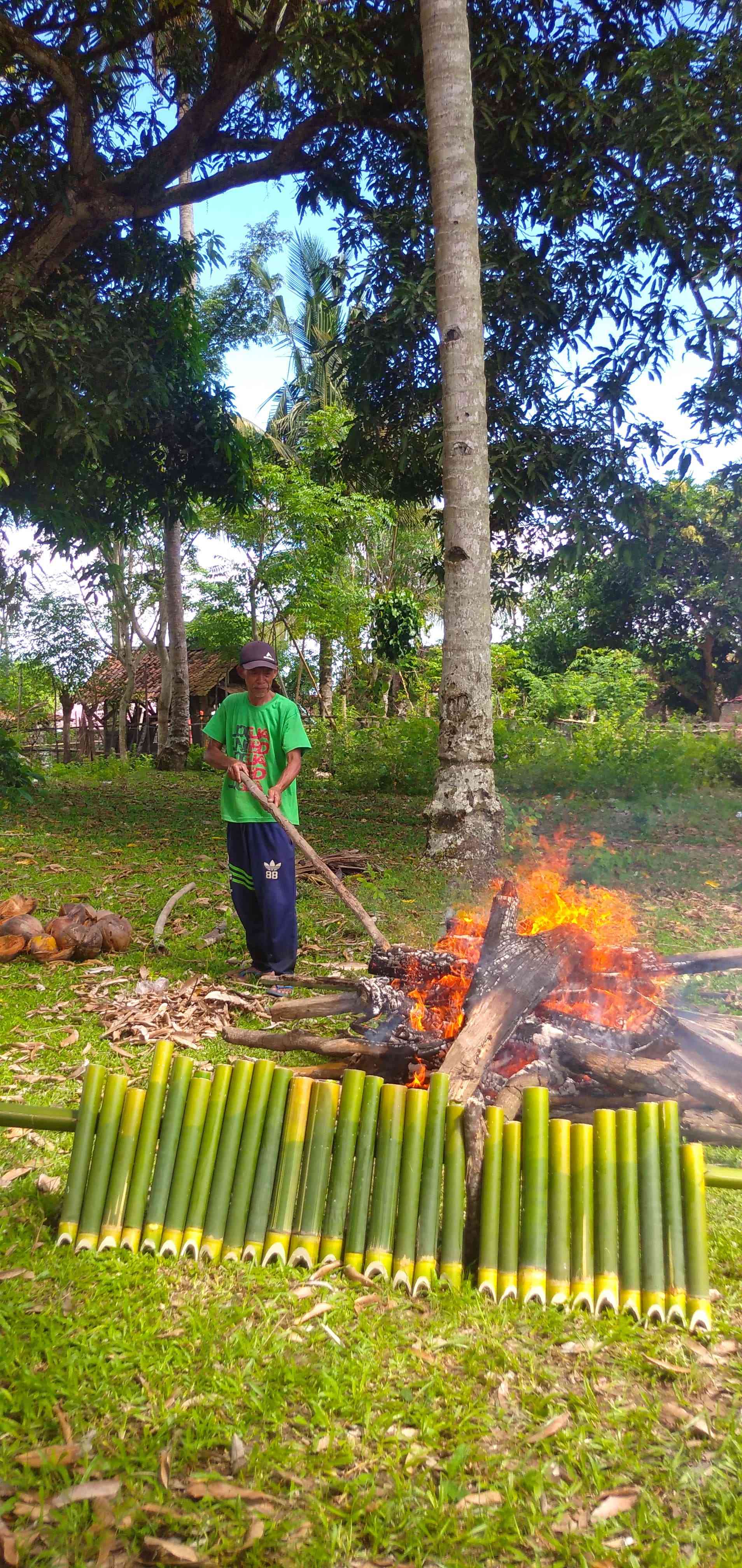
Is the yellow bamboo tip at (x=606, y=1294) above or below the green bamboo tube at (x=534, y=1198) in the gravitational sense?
below

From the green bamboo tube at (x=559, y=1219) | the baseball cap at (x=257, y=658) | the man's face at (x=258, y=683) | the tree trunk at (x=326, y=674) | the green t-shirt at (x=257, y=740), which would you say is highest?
the tree trunk at (x=326, y=674)

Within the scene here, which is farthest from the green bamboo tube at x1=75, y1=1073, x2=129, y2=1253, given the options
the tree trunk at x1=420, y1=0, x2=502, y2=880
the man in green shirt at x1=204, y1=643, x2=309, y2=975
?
the tree trunk at x1=420, y1=0, x2=502, y2=880

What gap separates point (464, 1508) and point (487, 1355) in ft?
1.73

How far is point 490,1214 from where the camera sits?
9.52 ft

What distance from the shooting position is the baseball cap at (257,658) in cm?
572

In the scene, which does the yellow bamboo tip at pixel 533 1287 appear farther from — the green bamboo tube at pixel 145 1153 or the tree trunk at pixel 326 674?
the tree trunk at pixel 326 674

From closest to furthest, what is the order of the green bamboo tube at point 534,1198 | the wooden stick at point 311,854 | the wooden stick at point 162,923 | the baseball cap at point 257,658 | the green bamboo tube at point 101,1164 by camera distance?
the green bamboo tube at point 534,1198
the green bamboo tube at point 101,1164
the wooden stick at point 311,854
the baseball cap at point 257,658
the wooden stick at point 162,923

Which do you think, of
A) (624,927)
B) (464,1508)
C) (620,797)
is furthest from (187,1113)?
(620,797)

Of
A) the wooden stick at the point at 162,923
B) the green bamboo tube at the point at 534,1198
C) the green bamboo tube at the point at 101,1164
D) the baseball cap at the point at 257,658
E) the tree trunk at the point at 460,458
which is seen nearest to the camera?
the green bamboo tube at the point at 534,1198

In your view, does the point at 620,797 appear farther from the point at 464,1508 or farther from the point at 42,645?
the point at 42,645

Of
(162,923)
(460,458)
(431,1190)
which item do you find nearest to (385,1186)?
(431,1190)

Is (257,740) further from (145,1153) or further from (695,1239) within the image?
(695,1239)

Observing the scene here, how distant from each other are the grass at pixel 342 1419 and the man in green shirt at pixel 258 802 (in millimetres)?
2193

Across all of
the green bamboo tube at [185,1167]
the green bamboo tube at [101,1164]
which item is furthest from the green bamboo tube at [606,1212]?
the green bamboo tube at [101,1164]
